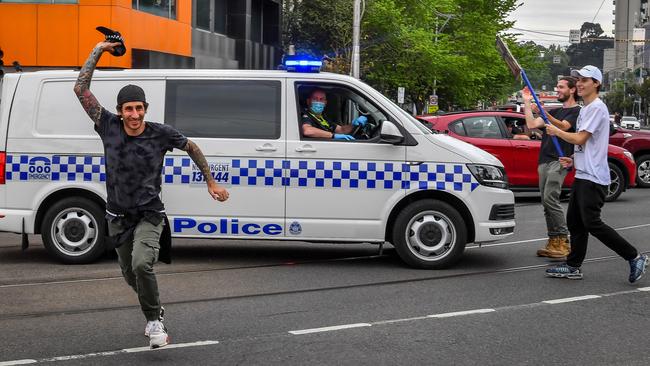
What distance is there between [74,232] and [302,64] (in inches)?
108

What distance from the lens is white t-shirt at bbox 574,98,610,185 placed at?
8.44 m

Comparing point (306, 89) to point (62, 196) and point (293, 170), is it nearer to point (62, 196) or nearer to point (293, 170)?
point (293, 170)

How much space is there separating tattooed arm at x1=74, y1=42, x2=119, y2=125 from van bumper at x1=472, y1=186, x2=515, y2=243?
4.14 metres

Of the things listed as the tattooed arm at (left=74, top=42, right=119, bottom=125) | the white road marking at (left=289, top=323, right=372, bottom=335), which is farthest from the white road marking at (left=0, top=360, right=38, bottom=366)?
the white road marking at (left=289, top=323, right=372, bottom=335)

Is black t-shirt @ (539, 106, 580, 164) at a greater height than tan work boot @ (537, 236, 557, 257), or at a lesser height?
greater

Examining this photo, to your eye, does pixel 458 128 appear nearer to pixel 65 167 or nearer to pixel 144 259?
pixel 65 167

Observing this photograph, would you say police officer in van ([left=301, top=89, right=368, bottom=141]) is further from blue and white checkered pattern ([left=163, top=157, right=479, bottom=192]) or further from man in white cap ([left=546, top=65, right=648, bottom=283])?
man in white cap ([left=546, top=65, right=648, bottom=283])

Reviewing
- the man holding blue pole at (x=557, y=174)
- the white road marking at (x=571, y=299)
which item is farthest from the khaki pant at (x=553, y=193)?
the white road marking at (x=571, y=299)

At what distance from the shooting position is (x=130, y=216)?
247 inches

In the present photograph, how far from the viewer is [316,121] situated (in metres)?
9.54

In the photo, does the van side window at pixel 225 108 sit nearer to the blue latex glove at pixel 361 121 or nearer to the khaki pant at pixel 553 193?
the blue latex glove at pixel 361 121

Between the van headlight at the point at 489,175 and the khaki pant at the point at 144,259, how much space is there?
3.95 metres

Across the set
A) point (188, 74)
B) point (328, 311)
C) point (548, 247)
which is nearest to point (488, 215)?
point (548, 247)

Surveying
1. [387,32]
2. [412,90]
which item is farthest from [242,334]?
[412,90]
